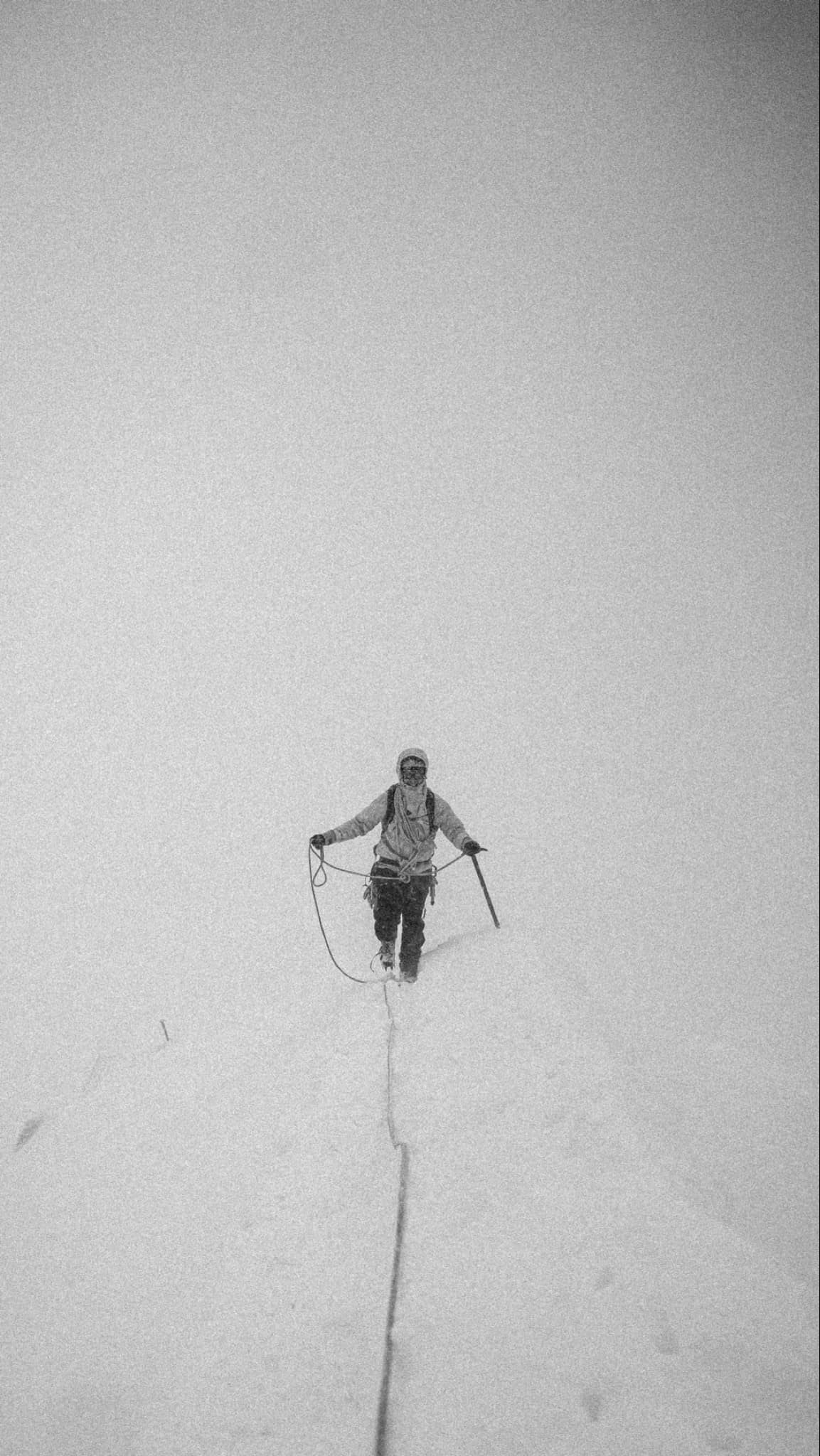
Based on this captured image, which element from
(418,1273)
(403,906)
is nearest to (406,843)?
(403,906)

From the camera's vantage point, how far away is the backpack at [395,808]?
839 centimetres

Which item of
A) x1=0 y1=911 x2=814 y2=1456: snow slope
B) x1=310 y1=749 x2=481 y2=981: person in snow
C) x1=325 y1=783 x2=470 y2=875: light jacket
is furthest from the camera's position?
x1=325 y1=783 x2=470 y2=875: light jacket

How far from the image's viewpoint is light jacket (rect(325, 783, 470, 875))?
8.32m

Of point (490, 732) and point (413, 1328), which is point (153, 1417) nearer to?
Answer: point (413, 1328)

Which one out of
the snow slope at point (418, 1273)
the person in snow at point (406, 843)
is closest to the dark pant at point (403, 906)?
the person in snow at point (406, 843)

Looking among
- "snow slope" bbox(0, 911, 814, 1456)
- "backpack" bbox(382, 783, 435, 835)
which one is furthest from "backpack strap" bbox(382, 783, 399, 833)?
"snow slope" bbox(0, 911, 814, 1456)

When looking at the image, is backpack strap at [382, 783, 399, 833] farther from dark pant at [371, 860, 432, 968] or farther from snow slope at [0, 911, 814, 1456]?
snow slope at [0, 911, 814, 1456]

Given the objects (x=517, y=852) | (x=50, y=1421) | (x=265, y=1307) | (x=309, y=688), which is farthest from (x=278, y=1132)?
(x=309, y=688)

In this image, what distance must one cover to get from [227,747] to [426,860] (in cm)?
5125

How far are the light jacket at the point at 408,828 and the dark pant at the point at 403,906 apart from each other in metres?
0.17

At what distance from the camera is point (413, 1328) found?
376cm

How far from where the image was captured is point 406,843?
27.6 ft

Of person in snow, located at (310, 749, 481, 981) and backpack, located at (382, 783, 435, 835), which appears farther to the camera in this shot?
backpack, located at (382, 783, 435, 835)

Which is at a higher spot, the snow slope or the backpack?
the backpack
